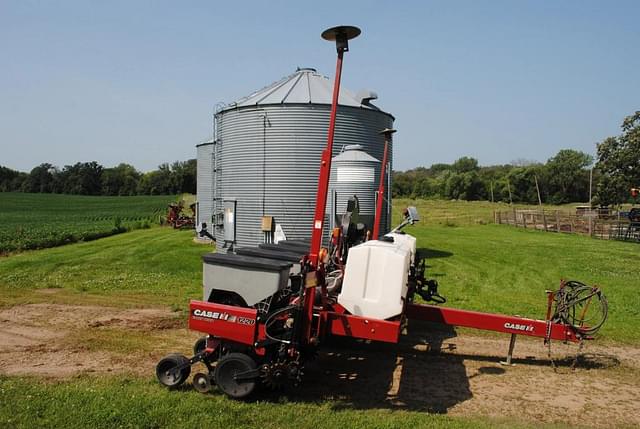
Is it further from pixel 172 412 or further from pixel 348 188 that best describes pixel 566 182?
pixel 172 412

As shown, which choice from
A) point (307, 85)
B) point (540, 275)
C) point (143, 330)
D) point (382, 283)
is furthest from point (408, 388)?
point (307, 85)

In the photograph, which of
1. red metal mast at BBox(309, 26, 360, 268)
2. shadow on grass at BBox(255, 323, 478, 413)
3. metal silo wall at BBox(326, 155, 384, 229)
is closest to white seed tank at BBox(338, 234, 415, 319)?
red metal mast at BBox(309, 26, 360, 268)

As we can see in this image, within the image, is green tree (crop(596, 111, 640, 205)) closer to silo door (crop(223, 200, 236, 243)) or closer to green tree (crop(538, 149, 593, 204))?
silo door (crop(223, 200, 236, 243))

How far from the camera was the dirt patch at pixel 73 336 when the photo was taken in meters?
7.20

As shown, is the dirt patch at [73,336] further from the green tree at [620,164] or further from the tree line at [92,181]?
the tree line at [92,181]

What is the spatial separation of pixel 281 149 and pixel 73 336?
1009 cm

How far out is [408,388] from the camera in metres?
6.70

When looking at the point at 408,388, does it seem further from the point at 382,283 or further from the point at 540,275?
the point at 540,275

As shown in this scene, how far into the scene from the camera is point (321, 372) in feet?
23.8

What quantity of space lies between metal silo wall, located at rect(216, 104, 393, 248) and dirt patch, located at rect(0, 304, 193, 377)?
7.42m

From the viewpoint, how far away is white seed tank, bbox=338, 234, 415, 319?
600cm

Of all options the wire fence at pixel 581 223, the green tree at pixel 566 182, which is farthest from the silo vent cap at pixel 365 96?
the green tree at pixel 566 182

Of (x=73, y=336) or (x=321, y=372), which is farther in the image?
(x=73, y=336)

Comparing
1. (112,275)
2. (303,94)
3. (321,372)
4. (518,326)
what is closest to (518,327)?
(518,326)
